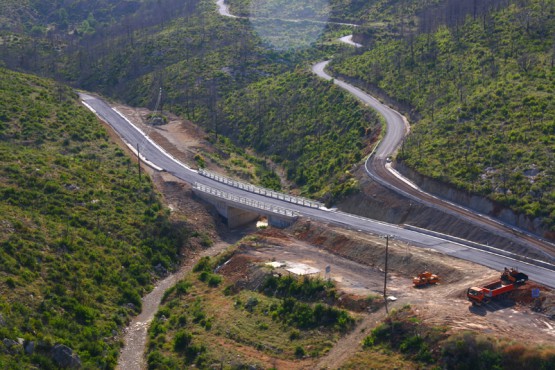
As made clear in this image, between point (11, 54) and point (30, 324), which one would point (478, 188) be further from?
point (11, 54)

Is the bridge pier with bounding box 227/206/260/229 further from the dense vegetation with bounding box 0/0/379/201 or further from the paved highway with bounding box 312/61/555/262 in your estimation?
the paved highway with bounding box 312/61/555/262

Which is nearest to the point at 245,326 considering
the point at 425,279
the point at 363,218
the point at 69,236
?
the point at 425,279

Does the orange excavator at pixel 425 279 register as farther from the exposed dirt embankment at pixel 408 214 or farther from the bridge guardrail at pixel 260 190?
the bridge guardrail at pixel 260 190

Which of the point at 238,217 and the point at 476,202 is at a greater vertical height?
the point at 476,202

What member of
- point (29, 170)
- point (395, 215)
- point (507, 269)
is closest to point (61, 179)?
point (29, 170)

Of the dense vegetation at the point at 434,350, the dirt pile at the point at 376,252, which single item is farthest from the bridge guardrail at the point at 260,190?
the dense vegetation at the point at 434,350

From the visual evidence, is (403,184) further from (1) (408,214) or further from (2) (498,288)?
(2) (498,288)

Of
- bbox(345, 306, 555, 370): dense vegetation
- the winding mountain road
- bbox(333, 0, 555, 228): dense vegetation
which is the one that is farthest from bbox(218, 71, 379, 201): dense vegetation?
bbox(345, 306, 555, 370): dense vegetation
